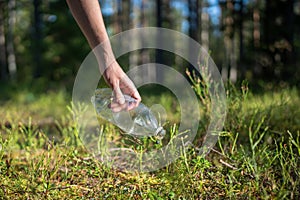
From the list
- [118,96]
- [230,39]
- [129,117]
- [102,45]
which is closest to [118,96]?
[118,96]

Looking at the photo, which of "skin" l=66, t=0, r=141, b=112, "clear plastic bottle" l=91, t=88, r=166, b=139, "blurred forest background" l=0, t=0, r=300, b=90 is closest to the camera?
Result: "skin" l=66, t=0, r=141, b=112

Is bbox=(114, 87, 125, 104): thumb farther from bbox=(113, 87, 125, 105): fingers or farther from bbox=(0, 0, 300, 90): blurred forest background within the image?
bbox=(0, 0, 300, 90): blurred forest background

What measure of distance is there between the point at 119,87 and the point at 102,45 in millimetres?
197

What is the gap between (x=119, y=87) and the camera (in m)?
1.54

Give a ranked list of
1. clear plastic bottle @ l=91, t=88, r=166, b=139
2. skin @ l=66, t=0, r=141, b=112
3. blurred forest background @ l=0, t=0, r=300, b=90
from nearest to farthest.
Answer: skin @ l=66, t=0, r=141, b=112 → clear plastic bottle @ l=91, t=88, r=166, b=139 → blurred forest background @ l=0, t=0, r=300, b=90

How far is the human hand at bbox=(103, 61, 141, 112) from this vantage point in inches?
59.0

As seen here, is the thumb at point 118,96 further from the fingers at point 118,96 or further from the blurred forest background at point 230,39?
the blurred forest background at point 230,39

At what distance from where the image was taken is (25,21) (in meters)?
33.4

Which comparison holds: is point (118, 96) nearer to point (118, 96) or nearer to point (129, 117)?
point (118, 96)

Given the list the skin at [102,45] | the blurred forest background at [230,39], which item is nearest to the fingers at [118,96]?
the skin at [102,45]

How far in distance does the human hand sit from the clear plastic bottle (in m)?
0.02

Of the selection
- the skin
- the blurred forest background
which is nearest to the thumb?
the skin

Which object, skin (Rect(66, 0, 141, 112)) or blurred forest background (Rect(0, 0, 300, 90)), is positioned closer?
skin (Rect(66, 0, 141, 112))

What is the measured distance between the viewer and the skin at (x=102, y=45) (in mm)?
1399
